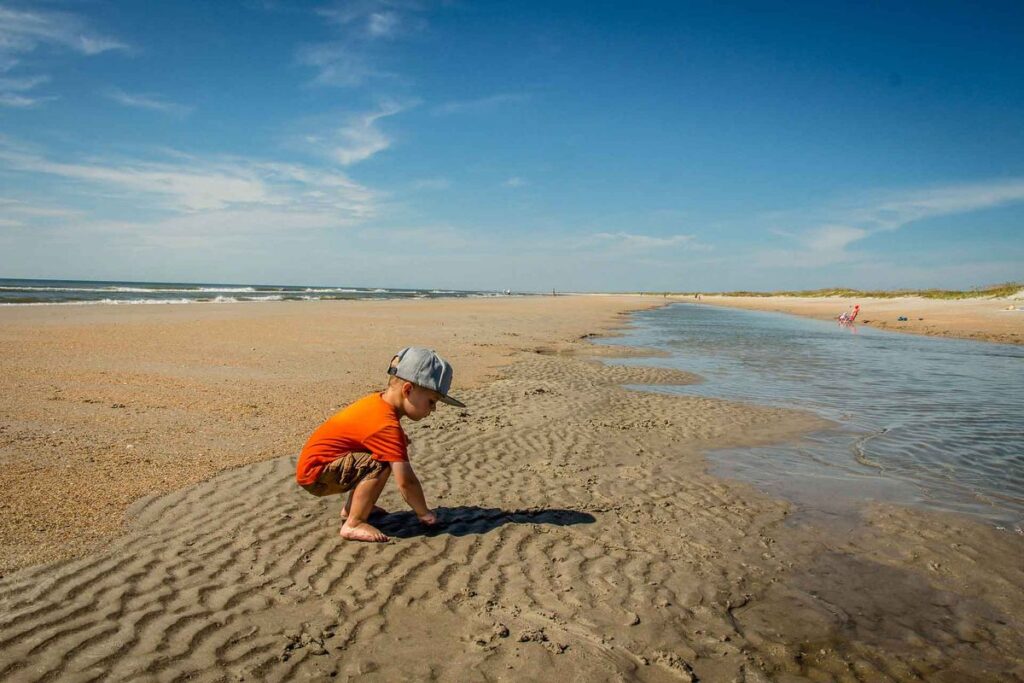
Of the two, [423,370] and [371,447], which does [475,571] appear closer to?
[371,447]

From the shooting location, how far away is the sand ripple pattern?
3.13 meters

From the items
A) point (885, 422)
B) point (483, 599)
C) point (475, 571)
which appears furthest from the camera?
point (885, 422)

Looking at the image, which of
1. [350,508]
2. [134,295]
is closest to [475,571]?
[350,508]

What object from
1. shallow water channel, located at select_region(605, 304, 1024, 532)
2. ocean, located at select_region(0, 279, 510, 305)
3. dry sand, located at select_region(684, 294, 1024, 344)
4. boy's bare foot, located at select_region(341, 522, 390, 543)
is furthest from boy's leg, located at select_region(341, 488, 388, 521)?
ocean, located at select_region(0, 279, 510, 305)

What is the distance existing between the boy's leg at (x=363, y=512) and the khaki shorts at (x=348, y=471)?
0.05 m

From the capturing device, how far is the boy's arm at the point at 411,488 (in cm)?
442

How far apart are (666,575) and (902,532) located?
2469 millimetres

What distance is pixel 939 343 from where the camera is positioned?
77.0ft

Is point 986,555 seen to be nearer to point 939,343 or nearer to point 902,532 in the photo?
point 902,532

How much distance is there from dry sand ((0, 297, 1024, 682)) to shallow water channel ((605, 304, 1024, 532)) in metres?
0.59

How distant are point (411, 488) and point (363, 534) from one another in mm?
491

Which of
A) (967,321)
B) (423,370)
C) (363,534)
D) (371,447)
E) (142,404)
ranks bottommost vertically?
(363,534)

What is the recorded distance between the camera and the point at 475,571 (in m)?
4.16

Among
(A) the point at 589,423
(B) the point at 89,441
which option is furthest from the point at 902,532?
(B) the point at 89,441
